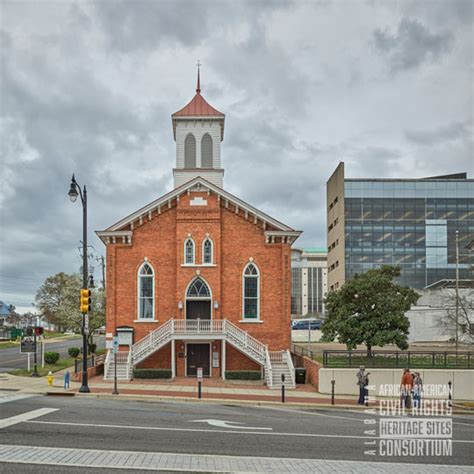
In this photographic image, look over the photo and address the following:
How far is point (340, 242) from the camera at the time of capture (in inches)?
3487

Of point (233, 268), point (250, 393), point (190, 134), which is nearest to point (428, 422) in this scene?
point (250, 393)

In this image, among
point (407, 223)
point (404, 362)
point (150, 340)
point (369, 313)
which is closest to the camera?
point (404, 362)

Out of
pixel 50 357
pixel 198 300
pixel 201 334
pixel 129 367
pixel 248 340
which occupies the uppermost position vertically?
pixel 198 300

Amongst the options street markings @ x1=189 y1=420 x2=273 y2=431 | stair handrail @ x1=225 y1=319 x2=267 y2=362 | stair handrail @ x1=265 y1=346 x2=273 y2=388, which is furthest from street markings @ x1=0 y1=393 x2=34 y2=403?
stair handrail @ x1=265 y1=346 x2=273 y2=388

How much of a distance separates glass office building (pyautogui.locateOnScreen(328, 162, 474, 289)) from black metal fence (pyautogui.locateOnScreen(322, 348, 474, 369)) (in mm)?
58441

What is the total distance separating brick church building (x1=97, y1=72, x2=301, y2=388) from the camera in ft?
106

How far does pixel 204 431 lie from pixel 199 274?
57.9 feet

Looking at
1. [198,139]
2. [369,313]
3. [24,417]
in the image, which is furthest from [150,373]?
[198,139]

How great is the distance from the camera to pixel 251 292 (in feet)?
109

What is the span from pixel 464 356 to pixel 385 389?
5.40 m

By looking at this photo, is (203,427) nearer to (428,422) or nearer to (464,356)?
(428,422)

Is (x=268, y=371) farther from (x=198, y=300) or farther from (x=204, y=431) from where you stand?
(x=204, y=431)

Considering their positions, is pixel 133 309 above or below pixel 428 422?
above

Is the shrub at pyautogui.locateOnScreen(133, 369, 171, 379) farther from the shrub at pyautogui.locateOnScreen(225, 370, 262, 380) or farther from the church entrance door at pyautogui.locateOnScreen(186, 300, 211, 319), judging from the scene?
the church entrance door at pyautogui.locateOnScreen(186, 300, 211, 319)
